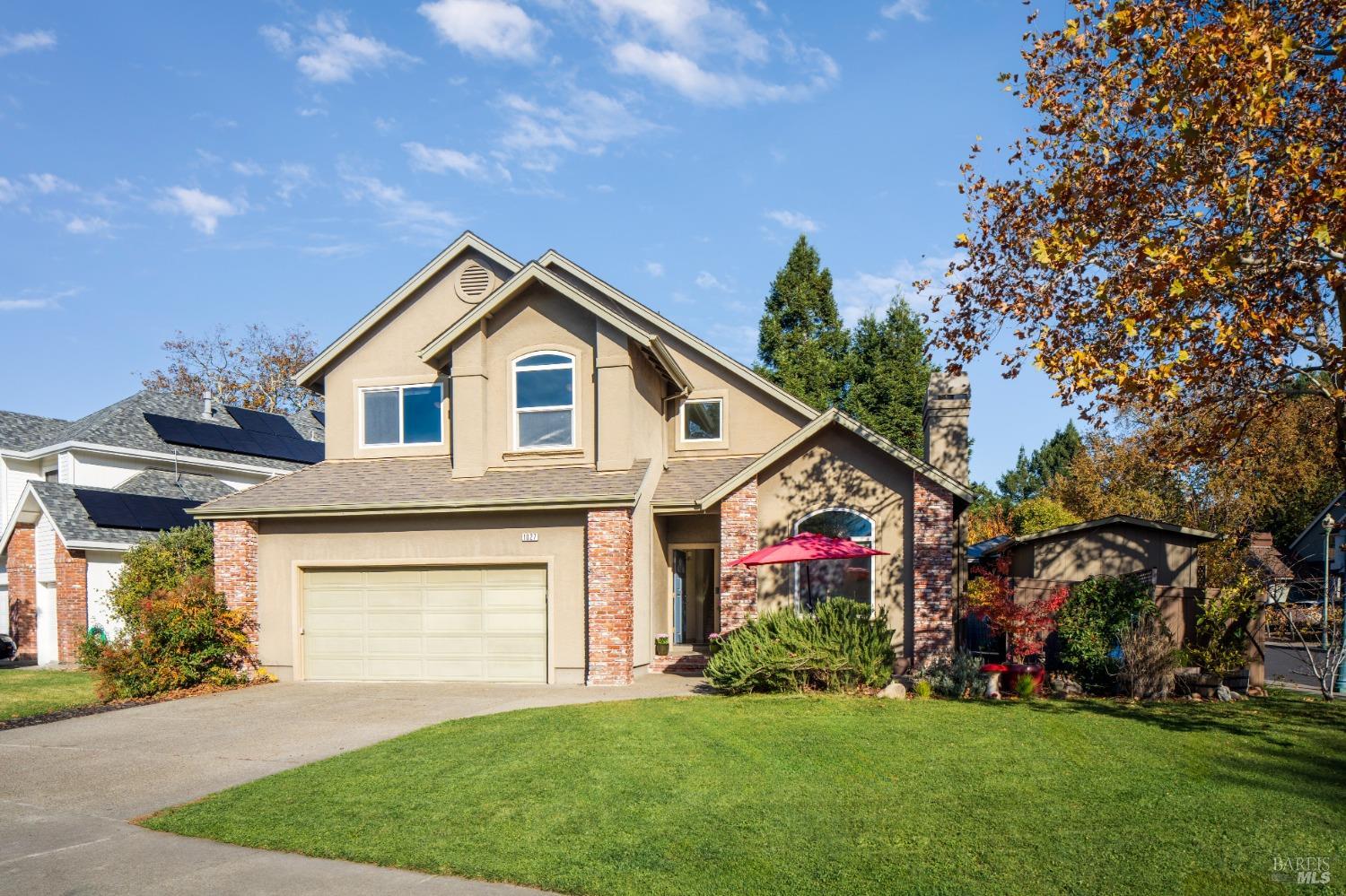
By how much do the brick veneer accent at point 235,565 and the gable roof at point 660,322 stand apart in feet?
26.7

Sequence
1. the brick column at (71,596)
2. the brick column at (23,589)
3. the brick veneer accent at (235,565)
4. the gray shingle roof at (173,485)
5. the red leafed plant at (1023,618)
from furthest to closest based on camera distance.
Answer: the gray shingle roof at (173,485), the brick column at (23,589), the brick column at (71,596), the brick veneer accent at (235,565), the red leafed plant at (1023,618)

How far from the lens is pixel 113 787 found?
10.6 m

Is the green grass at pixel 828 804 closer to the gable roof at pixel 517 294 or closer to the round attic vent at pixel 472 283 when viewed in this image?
the gable roof at pixel 517 294

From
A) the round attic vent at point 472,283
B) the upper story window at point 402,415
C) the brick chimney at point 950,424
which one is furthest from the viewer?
the round attic vent at point 472,283

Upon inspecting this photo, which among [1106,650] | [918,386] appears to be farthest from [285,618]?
[918,386]

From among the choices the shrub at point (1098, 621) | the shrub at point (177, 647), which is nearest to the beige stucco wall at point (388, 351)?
the shrub at point (177, 647)

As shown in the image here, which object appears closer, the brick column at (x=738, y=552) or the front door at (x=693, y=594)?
the brick column at (x=738, y=552)

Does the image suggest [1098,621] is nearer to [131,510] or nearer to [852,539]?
[852,539]

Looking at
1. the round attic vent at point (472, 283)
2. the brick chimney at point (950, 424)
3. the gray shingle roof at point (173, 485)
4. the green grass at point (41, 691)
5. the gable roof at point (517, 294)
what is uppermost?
the round attic vent at point (472, 283)

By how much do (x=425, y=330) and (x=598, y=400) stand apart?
5.04 meters

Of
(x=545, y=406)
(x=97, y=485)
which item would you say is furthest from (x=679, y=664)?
(x=97, y=485)

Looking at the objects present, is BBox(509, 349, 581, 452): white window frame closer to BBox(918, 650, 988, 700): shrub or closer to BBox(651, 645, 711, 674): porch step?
BBox(651, 645, 711, 674): porch step

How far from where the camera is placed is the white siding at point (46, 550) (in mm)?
25828

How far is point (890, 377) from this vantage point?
3984 centimetres
